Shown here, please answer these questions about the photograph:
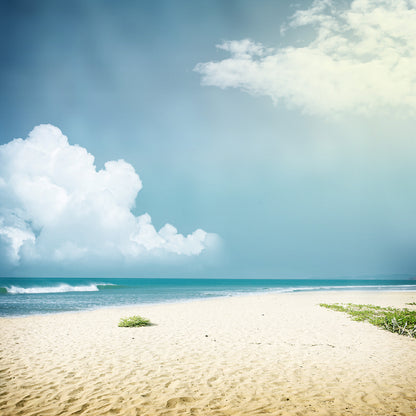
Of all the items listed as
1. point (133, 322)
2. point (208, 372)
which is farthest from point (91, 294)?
point (208, 372)

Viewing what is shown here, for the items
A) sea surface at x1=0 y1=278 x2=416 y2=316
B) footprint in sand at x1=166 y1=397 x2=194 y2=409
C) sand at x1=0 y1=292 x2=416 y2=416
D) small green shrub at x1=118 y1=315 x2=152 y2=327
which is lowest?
sea surface at x1=0 y1=278 x2=416 y2=316

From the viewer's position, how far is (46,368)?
824 centimetres

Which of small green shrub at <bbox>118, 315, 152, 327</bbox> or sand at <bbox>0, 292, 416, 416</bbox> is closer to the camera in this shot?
sand at <bbox>0, 292, 416, 416</bbox>

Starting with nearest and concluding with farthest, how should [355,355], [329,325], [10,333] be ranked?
[355,355] → [10,333] → [329,325]

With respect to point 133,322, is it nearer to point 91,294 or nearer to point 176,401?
point 176,401

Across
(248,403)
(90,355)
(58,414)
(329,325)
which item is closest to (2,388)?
(58,414)

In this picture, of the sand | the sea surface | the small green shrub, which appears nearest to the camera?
the sand

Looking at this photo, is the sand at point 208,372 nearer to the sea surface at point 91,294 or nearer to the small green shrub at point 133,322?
the small green shrub at point 133,322

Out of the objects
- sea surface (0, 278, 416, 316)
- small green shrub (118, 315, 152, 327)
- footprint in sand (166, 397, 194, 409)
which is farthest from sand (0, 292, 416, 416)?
sea surface (0, 278, 416, 316)

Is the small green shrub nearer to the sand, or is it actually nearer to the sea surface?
the sand

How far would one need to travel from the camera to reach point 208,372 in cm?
778

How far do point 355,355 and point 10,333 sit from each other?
48.2ft

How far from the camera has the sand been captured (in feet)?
19.2

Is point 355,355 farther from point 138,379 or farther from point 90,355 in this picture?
point 90,355
